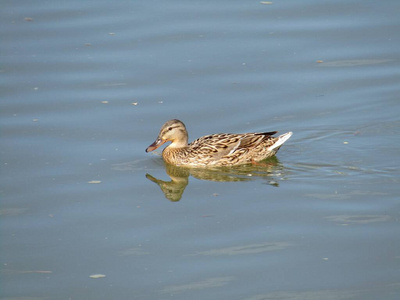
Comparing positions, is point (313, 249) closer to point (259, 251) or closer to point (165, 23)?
point (259, 251)

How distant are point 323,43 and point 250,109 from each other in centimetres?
292

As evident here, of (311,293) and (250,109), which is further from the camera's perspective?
(250,109)

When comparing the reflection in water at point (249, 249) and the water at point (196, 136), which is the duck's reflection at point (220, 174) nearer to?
the water at point (196, 136)

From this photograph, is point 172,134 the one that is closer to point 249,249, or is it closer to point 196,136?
point 196,136

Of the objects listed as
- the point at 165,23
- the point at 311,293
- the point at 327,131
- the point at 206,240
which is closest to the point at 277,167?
the point at 327,131

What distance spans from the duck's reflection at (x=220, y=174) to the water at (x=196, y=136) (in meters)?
0.04

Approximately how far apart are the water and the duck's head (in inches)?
10.9

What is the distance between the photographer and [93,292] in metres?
8.12

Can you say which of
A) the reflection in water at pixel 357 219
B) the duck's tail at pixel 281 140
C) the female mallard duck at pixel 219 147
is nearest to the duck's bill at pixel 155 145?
the female mallard duck at pixel 219 147

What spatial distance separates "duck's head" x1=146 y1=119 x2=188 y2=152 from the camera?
38.7ft

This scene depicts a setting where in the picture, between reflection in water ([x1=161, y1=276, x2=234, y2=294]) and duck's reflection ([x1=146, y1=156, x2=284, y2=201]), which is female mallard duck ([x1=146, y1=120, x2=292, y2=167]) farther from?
reflection in water ([x1=161, y1=276, x2=234, y2=294])

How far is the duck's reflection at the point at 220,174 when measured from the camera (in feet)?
35.6

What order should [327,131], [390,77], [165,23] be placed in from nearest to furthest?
[327,131] < [390,77] < [165,23]

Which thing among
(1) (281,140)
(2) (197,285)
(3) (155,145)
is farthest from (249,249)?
(3) (155,145)
